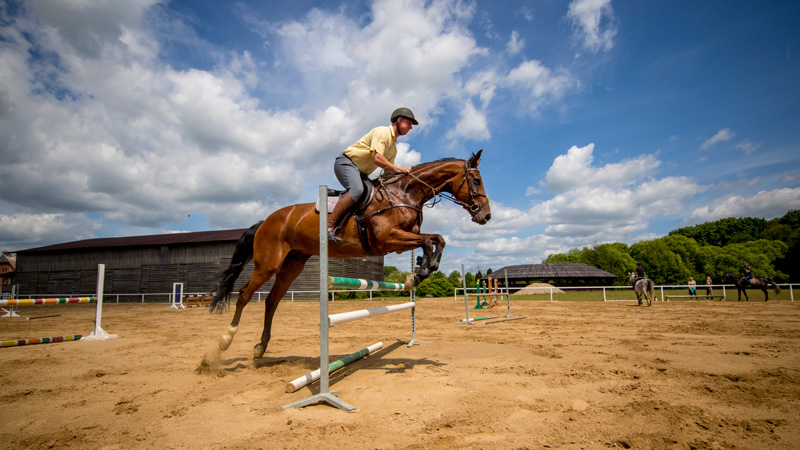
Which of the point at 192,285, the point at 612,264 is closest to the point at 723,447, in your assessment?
the point at 192,285

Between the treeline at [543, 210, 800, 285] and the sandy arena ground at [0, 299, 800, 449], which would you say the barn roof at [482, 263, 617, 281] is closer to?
the treeline at [543, 210, 800, 285]

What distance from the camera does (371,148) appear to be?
4254 millimetres

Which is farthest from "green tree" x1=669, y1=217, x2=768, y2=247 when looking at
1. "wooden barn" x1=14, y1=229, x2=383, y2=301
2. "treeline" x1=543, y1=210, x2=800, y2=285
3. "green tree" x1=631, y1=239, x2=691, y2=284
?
"wooden barn" x1=14, y1=229, x2=383, y2=301

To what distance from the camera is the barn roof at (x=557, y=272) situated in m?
46.2

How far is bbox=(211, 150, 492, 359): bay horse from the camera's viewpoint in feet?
13.7

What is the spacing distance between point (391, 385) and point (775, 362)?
4.67 m

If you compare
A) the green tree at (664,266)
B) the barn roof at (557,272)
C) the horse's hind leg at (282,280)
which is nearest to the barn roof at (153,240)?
the horse's hind leg at (282,280)

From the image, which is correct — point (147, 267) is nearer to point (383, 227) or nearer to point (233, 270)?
point (233, 270)

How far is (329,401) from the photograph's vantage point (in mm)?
3014

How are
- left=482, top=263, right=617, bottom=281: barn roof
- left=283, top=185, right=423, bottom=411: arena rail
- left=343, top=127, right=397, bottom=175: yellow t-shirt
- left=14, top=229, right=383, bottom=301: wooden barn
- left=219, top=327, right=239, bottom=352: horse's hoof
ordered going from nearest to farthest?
left=283, top=185, right=423, bottom=411: arena rail
left=343, top=127, right=397, bottom=175: yellow t-shirt
left=219, top=327, right=239, bottom=352: horse's hoof
left=14, top=229, right=383, bottom=301: wooden barn
left=482, top=263, right=617, bottom=281: barn roof

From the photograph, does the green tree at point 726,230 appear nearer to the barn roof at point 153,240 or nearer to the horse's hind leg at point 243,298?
the barn roof at point 153,240

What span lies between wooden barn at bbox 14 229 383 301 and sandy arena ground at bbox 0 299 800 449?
23.2 meters

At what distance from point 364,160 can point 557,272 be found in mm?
48456

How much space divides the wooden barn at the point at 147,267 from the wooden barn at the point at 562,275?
2315 cm
